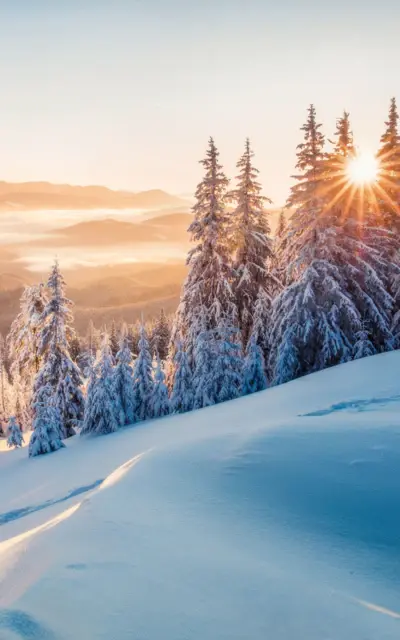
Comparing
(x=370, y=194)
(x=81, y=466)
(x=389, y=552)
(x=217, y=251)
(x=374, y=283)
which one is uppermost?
(x=370, y=194)

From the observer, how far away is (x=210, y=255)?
867 inches

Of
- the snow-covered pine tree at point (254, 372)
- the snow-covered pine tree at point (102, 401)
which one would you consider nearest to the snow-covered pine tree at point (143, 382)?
the snow-covered pine tree at point (102, 401)

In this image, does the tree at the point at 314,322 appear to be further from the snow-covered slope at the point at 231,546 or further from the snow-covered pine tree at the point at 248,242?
the snow-covered slope at the point at 231,546

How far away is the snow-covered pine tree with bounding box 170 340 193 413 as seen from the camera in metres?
22.0

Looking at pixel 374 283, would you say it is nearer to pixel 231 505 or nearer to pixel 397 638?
pixel 231 505

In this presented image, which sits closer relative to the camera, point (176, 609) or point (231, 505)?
point (176, 609)

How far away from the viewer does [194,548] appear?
503 cm

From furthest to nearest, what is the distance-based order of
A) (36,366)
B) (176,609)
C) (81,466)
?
(36,366)
(81,466)
(176,609)

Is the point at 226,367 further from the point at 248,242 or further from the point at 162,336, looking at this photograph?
the point at 162,336

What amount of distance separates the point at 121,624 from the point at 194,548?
1.69 m

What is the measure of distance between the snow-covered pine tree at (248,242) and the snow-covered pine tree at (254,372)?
2.37m

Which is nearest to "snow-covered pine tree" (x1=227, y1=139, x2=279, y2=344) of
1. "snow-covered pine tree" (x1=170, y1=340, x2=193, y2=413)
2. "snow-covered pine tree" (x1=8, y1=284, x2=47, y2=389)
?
"snow-covered pine tree" (x1=170, y1=340, x2=193, y2=413)

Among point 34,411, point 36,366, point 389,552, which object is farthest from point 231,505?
point 36,366

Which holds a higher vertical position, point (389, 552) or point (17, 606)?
point (17, 606)
